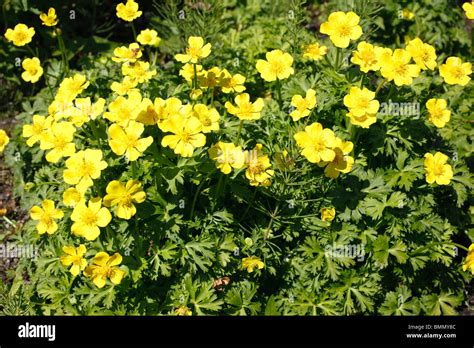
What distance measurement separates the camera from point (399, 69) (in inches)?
144

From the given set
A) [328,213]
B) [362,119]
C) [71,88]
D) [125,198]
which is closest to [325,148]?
[362,119]

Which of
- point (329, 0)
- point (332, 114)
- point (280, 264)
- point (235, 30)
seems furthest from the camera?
point (329, 0)

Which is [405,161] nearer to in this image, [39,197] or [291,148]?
[291,148]

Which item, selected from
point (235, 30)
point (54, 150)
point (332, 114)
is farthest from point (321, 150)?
point (235, 30)

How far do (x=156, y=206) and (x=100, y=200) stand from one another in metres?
0.46

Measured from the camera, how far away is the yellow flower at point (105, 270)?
3.33 m

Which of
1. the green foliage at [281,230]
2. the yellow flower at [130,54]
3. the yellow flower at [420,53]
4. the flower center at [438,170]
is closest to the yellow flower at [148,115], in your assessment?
the green foliage at [281,230]

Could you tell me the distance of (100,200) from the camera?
3.30 meters

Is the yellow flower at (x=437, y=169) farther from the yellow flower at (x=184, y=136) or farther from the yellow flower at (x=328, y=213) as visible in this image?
the yellow flower at (x=184, y=136)

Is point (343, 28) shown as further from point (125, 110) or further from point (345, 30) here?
point (125, 110)

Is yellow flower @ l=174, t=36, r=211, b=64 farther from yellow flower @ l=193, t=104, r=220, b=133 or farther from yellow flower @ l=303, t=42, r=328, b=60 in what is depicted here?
yellow flower @ l=303, t=42, r=328, b=60

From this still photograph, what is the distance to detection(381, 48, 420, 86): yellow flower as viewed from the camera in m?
3.64

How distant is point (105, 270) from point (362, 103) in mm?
1942
